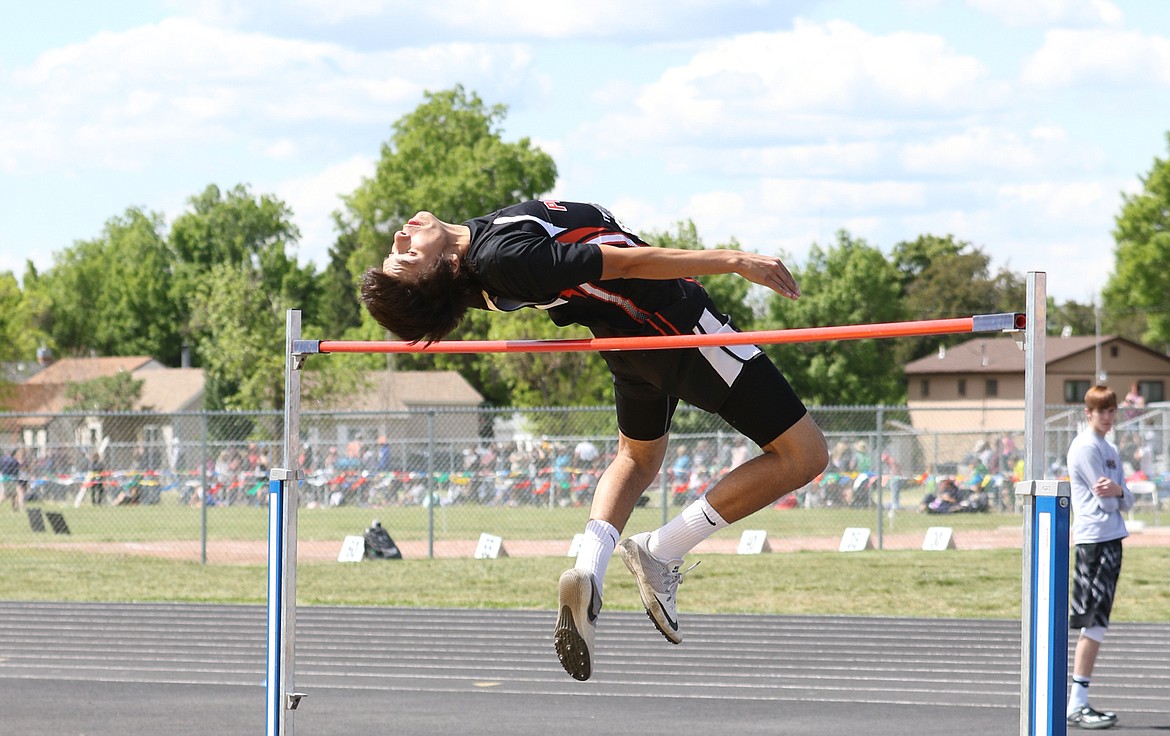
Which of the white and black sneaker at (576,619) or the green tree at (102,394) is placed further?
the green tree at (102,394)

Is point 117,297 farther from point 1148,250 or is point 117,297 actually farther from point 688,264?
point 688,264

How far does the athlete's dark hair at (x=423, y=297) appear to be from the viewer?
4.39 m

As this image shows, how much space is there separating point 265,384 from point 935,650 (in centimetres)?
4067

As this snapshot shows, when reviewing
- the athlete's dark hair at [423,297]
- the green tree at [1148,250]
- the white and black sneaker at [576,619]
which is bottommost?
the white and black sneaker at [576,619]

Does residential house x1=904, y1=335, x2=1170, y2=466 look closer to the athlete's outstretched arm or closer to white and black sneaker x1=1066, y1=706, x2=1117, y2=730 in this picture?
white and black sneaker x1=1066, y1=706, x2=1117, y2=730

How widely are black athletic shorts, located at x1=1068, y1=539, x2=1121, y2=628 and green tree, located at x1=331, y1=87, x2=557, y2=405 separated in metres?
42.9

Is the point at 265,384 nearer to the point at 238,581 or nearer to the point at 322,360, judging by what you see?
the point at 322,360

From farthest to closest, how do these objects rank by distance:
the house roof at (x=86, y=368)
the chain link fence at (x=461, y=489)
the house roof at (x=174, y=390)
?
the house roof at (x=174, y=390), the house roof at (x=86, y=368), the chain link fence at (x=461, y=489)

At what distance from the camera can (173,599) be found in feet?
44.8

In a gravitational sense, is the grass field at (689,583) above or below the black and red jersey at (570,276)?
below

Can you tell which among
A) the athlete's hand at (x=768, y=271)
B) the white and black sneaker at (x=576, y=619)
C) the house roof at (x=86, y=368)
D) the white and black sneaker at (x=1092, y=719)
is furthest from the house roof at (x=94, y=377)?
the athlete's hand at (x=768, y=271)

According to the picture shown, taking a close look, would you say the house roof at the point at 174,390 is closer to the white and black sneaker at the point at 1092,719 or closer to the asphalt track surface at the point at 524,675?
the asphalt track surface at the point at 524,675

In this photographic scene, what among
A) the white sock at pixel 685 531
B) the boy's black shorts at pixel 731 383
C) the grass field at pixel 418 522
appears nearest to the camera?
the boy's black shorts at pixel 731 383

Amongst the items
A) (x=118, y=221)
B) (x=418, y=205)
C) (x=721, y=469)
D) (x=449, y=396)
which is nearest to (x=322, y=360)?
(x=418, y=205)
